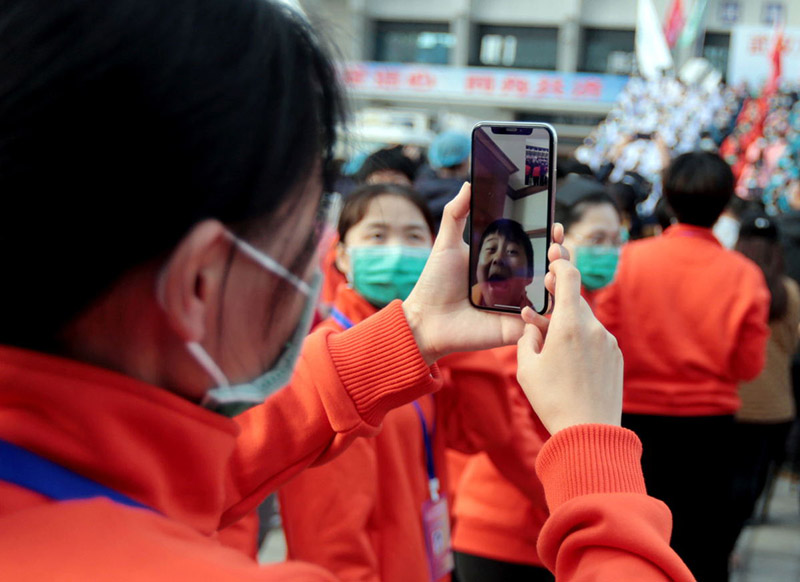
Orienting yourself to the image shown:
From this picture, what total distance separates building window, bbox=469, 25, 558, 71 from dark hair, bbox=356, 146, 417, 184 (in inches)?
803

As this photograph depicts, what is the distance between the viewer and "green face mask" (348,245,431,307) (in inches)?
87.1

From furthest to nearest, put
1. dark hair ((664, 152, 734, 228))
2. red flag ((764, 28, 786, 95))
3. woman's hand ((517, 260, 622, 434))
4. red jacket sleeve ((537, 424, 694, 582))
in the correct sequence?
red flag ((764, 28, 786, 95))
dark hair ((664, 152, 734, 228))
woman's hand ((517, 260, 622, 434))
red jacket sleeve ((537, 424, 694, 582))

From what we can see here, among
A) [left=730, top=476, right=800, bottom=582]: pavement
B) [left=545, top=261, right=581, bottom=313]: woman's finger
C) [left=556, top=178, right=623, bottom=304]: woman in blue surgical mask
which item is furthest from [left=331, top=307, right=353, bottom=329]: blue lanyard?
[left=730, top=476, right=800, bottom=582]: pavement

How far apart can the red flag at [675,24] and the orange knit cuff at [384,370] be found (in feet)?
33.8

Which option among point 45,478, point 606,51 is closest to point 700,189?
point 45,478

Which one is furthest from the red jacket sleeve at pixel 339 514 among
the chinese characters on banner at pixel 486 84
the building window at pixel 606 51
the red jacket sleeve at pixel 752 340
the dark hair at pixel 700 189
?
the building window at pixel 606 51

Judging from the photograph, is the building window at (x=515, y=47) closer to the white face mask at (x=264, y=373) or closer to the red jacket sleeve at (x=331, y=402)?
the red jacket sleeve at (x=331, y=402)

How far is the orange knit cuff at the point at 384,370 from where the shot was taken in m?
1.32

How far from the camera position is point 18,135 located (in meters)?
0.70

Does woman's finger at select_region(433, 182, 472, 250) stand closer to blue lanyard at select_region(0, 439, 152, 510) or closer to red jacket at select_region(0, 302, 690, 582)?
red jacket at select_region(0, 302, 690, 582)

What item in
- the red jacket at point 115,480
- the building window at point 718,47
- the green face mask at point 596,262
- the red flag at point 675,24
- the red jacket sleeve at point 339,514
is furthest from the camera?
the building window at point 718,47

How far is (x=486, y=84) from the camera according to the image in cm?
2161

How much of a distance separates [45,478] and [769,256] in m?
3.82

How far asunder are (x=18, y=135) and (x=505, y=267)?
0.74 metres
